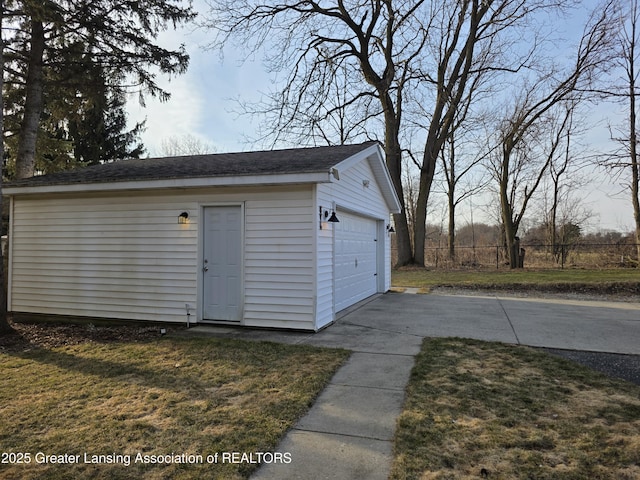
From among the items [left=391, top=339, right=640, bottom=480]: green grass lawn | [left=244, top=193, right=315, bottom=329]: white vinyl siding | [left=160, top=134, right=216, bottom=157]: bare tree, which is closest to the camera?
[left=391, top=339, right=640, bottom=480]: green grass lawn

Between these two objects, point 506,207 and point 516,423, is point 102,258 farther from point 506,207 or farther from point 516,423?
point 506,207

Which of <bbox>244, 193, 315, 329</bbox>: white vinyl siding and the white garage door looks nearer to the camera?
<bbox>244, 193, 315, 329</bbox>: white vinyl siding

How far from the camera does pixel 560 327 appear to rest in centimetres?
653

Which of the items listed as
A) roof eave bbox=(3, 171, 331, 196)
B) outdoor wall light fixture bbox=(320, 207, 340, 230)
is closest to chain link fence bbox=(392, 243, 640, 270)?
outdoor wall light fixture bbox=(320, 207, 340, 230)

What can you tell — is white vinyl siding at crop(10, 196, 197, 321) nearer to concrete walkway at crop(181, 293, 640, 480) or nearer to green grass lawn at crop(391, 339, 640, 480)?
concrete walkway at crop(181, 293, 640, 480)

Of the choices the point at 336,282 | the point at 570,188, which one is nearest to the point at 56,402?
the point at 336,282

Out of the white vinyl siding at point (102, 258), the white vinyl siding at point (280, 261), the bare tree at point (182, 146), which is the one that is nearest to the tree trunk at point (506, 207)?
the white vinyl siding at point (280, 261)

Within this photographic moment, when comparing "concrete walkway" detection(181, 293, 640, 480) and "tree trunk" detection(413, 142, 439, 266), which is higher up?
"tree trunk" detection(413, 142, 439, 266)

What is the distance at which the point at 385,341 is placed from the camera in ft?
18.3

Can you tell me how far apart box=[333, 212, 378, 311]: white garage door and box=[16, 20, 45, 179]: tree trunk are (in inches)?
334

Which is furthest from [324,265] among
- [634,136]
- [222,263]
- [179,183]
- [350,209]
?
[634,136]

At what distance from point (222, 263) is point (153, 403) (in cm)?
331

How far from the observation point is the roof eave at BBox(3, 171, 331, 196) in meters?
5.77

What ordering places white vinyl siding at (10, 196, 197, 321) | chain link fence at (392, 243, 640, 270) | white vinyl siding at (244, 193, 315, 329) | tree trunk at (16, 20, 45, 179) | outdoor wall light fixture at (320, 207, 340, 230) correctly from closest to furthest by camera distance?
1. white vinyl siding at (244, 193, 315, 329)
2. outdoor wall light fixture at (320, 207, 340, 230)
3. white vinyl siding at (10, 196, 197, 321)
4. tree trunk at (16, 20, 45, 179)
5. chain link fence at (392, 243, 640, 270)
